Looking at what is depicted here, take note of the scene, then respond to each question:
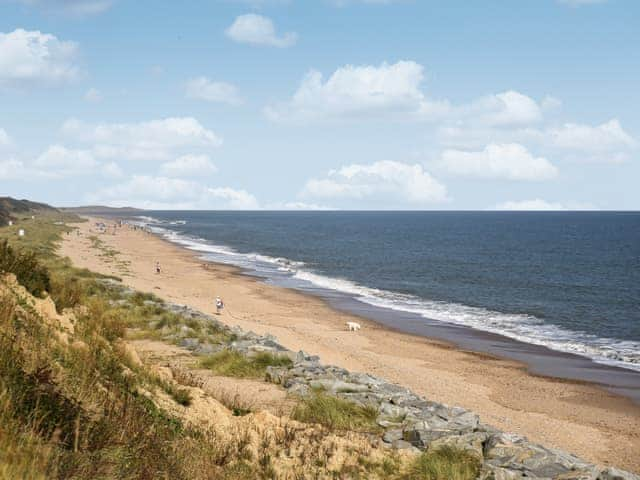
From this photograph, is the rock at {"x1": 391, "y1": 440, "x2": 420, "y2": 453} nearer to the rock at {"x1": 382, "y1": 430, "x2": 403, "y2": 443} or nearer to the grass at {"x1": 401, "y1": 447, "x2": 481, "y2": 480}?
the rock at {"x1": 382, "y1": 430, "x2": 403, "y2": 443}

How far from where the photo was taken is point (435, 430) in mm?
10828

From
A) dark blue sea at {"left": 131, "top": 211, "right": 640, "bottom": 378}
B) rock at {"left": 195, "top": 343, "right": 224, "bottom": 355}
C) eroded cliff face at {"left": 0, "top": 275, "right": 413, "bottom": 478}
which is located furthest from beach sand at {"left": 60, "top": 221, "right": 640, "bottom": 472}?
eroded cliff face at {"left": 0, "top": 275, "right": 413, "bottom": 478}

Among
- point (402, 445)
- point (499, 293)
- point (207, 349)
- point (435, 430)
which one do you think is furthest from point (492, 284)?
point (402, 445)

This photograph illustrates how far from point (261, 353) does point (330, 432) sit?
7137mm

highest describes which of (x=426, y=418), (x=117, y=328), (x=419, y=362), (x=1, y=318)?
(x=1, y=318)

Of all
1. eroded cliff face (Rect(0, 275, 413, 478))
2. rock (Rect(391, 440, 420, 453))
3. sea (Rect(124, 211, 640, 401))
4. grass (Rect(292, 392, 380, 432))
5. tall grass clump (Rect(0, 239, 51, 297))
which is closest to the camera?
eroded cliff face (Rect(0, 275, 413, 478))

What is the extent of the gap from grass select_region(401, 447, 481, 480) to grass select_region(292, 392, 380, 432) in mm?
1834

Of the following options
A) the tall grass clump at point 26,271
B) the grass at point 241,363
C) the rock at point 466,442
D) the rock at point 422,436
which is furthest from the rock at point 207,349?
the rock at point 466,442

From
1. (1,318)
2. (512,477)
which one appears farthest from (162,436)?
(512,477)

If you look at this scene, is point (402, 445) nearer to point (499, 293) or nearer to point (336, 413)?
point (336, 413)

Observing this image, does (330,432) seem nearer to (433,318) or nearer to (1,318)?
(1,318)

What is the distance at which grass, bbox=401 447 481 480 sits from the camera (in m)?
8.76

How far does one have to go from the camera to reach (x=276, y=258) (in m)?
71.1

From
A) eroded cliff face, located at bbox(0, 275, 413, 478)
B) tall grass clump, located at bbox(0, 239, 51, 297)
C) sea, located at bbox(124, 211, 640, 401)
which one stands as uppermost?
tall grass clump, located at bbox(0, 239, 51, 297)
